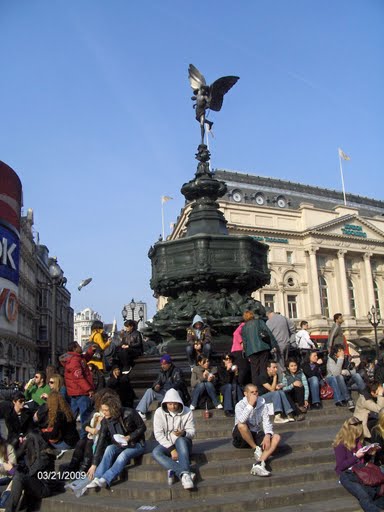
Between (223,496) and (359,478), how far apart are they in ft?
4.83

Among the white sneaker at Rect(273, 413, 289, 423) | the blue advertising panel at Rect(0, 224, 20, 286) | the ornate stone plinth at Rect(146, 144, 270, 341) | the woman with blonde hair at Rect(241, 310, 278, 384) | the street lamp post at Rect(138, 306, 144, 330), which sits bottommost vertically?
the white sneaker at Rect(273, 413, 289, 423)

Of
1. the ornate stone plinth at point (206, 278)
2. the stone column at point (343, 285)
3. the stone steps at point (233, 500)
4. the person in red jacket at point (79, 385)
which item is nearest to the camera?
the stone steps at point (233, 500)

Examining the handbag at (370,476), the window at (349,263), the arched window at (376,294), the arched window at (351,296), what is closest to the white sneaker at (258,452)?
the handbag at (370,476)

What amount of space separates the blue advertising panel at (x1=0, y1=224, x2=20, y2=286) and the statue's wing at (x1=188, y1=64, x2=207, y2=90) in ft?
147

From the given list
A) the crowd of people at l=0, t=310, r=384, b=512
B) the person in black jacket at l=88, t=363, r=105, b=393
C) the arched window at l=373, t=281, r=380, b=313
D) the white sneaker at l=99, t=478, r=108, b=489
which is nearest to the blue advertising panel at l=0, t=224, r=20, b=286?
the arched window at l=373, t=281, r=380, b=313

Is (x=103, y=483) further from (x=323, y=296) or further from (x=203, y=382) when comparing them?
(x=323, y=296)

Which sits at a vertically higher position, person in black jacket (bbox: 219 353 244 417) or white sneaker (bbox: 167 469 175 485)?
person in black jacket (bbox: 219 353 244 417)

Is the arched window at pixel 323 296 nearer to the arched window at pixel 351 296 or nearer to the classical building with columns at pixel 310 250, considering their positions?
the classical building with columns at pixel 310 250

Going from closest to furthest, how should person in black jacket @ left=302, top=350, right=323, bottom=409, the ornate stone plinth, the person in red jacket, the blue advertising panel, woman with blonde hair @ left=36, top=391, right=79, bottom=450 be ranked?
woman with blonde hair @ left=36, top=391, right=79, bottom=450
the person in red jacket
person in black jacket @ left=302, top=350, right=323, bottom=409
the ornate stone plinth
the blue advertising panel

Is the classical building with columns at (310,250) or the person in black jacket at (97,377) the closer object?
the person in black jacket at (97,377)

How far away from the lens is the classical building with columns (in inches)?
2520

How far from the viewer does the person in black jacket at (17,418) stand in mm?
7684

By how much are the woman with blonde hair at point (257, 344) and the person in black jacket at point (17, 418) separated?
3640mm
